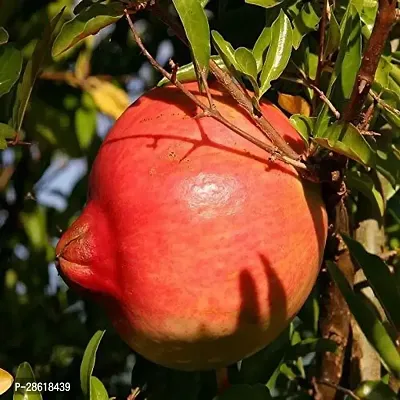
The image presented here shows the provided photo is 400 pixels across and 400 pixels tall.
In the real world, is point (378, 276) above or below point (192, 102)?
below

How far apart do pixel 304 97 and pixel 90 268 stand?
1.16 ft

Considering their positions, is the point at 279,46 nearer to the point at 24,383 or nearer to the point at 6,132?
the point at 6,132

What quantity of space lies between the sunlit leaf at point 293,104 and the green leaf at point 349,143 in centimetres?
20

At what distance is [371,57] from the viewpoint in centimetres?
73

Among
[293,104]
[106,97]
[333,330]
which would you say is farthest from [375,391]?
[106,97]

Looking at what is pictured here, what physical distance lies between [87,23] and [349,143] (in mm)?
303

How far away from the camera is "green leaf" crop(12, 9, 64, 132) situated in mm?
967

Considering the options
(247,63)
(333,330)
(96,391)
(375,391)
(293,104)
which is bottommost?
(333,330)

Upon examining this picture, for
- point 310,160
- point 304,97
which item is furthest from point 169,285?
point 304,97

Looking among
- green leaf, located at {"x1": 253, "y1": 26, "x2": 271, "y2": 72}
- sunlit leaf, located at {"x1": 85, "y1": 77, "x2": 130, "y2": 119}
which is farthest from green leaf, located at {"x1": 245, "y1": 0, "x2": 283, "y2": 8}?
sunlit leaf, located at {"x1": 85, "y1": 77, "x2": 130, "y2": 119}

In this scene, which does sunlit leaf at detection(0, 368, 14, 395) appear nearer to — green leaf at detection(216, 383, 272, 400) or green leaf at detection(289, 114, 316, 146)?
green leaf at detection(216, 383, 272, 400)

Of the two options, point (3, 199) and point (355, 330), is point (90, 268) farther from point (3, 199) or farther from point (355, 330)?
point (3, 199)

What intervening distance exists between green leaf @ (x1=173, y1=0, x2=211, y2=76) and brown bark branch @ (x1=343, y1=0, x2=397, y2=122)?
15 centimetres

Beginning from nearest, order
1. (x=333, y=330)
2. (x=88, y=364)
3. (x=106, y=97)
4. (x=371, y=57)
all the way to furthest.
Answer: (x=371, y=57) → (x=88, y=364) → (x=333, y=330) → (x=106, y=97)
